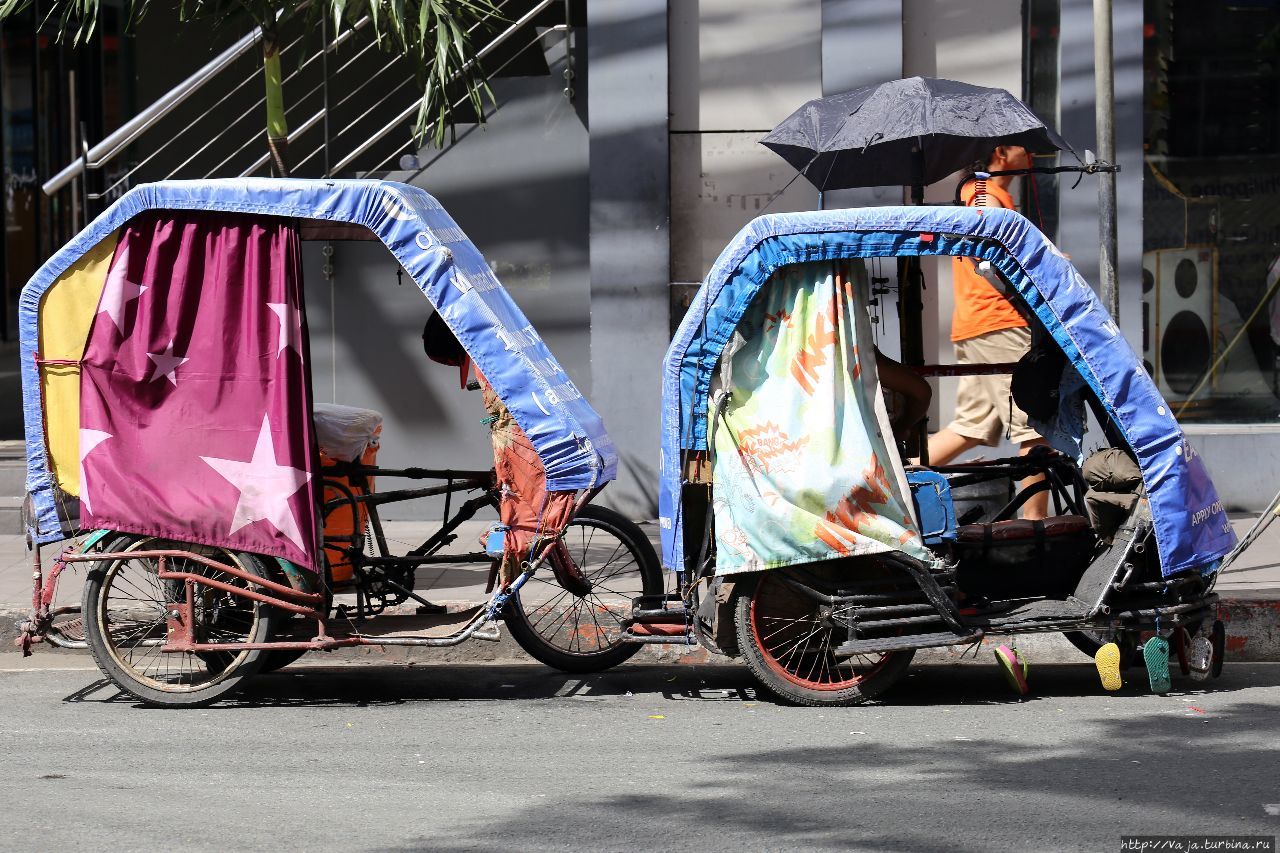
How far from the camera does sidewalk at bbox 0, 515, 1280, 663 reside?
23.7ft

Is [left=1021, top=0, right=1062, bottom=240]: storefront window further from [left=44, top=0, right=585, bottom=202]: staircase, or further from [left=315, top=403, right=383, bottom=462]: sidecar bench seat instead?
[left=315, top=403, right=383, bottom=462]: sidecar bench seat

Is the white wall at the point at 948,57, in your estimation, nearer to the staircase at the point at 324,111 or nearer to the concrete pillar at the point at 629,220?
the concrete pillar at the point at 629,220

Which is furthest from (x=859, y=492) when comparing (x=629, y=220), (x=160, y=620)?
(x=629, y=220)

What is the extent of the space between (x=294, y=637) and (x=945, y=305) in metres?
5.49

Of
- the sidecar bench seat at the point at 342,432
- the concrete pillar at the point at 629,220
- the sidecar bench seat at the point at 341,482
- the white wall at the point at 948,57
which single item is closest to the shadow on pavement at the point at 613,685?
the sidecar bench seat at the point at 341,482

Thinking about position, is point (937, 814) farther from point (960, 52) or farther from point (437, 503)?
point (960, 52)

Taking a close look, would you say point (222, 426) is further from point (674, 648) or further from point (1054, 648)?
point (1054, 648)

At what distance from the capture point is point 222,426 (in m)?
6.22

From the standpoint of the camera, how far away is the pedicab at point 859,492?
599cm

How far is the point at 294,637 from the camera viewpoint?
6.46 meters

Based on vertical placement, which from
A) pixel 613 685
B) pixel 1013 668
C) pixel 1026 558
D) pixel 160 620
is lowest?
pixel 613 685

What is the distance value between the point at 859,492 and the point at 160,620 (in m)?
2.95

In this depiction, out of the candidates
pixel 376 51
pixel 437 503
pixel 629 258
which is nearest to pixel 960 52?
pixel 629 258

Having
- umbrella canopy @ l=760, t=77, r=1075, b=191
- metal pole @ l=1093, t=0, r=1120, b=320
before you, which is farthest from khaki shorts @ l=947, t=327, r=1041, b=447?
umbrella canopy @ l=760, t=77, r=1075, b=191
